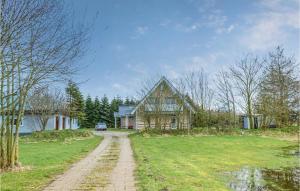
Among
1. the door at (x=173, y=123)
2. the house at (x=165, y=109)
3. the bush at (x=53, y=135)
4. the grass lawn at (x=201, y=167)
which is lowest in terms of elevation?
the grass lawn at (x=201, y=167)

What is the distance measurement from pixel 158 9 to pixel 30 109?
1166 inches

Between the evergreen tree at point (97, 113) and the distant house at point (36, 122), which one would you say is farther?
the evergreen tree at point (97, 113)

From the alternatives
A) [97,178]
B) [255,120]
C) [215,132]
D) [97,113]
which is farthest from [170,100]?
[97,113]

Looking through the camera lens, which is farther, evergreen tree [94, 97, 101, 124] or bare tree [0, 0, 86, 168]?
evergreen tree [94, 97, 101, 124]

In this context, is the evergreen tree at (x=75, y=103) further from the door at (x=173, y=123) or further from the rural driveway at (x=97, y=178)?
the rural driveway at (x=97, y=178)

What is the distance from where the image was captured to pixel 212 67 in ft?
133

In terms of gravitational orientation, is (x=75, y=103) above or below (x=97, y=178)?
above

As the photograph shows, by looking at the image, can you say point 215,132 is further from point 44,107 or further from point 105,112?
point 105,112

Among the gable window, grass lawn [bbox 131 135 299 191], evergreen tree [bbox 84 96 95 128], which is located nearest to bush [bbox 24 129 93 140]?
the gable window

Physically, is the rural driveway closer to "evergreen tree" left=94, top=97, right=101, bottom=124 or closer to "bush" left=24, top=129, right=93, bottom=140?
"bush" left=24, top=129, right=93, bottom=140

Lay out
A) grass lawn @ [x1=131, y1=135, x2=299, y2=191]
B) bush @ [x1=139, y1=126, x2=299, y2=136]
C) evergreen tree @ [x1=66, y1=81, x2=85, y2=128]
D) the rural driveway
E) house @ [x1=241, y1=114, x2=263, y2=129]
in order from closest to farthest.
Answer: the rural driveway → grass lawn @ [x1=131, y1=135, x2=299, y2=191] → bush @ [x1=139, y1=126, x2=299, y2=136] → house @ [x1=241, y1=114, x2=263, y2=129] → evergreen tree @ [x1=66, y1=81, x2=85, y2=128]

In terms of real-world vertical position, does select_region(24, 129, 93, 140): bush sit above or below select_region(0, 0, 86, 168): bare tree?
below

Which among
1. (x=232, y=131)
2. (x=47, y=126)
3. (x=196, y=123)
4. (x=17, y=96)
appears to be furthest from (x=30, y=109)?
(x=17, y=96)

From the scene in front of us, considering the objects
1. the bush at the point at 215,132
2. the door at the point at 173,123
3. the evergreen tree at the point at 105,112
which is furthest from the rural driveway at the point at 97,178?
the evergreen tree at the point at 105,112
